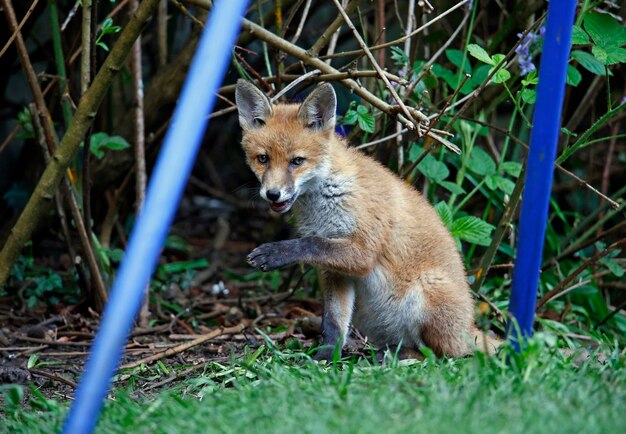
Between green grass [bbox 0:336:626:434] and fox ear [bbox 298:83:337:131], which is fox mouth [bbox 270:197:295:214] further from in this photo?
green grass [bbox 0:336:626:434]

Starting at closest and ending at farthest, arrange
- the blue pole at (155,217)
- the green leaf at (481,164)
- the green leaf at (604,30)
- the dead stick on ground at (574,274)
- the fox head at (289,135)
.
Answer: the blue pole at (155,217) → the green leaf at (604,30) → the fox head at (289,135) → the dead stick on ground at (574,274) → the green leaf at (481,164)

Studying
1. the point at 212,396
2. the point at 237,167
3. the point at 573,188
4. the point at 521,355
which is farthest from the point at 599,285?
the point at 237,167

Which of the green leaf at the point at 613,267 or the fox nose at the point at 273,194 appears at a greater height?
the fox nose at the point at 273,194

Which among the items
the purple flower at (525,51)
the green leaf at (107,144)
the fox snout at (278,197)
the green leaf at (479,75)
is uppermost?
the purple flower at (525,51)

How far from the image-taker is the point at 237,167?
10.1 m

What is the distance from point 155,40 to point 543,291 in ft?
14.1

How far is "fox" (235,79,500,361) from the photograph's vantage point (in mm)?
4680

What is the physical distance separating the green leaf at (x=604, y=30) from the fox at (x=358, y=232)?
145 cm

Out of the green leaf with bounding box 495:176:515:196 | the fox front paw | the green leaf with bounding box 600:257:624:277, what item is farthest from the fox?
the green leaf with bounding box 600:257:624:277

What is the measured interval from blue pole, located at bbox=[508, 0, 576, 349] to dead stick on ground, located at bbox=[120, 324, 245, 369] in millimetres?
2445

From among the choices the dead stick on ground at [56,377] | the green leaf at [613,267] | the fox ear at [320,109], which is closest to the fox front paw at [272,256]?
the fox ear at [320,109]

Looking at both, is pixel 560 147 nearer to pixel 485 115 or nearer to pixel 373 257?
pixel 485 115

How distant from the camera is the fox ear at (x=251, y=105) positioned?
4.94 m

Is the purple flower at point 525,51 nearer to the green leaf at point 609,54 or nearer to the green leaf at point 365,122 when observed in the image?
the green leaf at point 609,54
